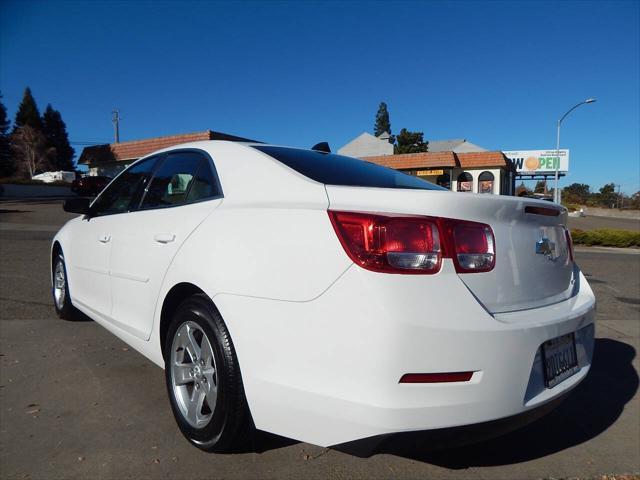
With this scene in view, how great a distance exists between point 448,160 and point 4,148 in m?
57.1

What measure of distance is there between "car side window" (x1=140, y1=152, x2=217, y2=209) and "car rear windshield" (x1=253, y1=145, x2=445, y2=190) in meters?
0.35

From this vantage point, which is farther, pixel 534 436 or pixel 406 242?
pixel 534 436

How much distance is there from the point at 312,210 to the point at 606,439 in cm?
238

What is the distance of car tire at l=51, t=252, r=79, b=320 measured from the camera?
4289mm

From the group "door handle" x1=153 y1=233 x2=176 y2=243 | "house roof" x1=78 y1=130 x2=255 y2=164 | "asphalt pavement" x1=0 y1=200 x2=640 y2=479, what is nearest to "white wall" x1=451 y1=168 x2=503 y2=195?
"house roof" x1=78 y1=130 x2=255 y2=164

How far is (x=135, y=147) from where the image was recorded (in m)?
24.6

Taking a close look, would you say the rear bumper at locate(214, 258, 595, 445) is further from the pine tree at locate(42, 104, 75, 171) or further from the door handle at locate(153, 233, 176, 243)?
the pine tree at locate(42, 104, 75, 171)

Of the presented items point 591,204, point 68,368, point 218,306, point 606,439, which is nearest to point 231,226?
point 218,306

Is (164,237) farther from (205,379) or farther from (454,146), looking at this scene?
(454,146)

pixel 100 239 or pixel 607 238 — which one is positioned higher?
pixel 100 239

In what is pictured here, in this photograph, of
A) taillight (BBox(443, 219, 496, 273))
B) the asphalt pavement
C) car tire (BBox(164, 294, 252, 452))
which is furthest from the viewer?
the asphalt pavement

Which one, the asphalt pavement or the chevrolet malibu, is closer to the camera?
the chevrolet malibu

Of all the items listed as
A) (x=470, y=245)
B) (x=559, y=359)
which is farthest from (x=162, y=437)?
(x=559, y=359)

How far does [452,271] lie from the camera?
1.73m
